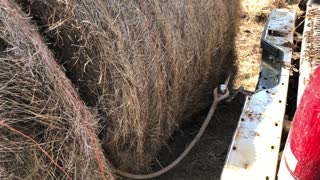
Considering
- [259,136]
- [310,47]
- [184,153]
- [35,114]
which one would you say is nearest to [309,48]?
[310,47]

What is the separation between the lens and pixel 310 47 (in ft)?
9.67

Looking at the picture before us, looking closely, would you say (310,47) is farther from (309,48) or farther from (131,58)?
(131,58)

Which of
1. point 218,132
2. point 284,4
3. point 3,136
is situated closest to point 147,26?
point 3,136

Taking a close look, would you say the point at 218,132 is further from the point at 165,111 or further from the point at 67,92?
the point at 67,92

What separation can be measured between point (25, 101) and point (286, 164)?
46.3 inches

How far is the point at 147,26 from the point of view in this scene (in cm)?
267

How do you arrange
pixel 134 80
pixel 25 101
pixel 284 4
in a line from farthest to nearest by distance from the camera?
pixel 284 4 → pixel 134 80 → pixel 25 101

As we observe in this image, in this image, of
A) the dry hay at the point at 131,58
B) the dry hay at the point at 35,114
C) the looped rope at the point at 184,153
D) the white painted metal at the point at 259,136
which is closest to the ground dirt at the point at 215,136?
the looped rope at the point at 184,153

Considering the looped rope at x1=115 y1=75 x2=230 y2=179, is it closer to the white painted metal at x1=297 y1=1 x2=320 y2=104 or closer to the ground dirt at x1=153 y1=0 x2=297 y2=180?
the ground dirt at x1=153 y1=0 x2=297 y2=180

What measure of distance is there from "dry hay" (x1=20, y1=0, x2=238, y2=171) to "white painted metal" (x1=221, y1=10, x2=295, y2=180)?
1.82 feet

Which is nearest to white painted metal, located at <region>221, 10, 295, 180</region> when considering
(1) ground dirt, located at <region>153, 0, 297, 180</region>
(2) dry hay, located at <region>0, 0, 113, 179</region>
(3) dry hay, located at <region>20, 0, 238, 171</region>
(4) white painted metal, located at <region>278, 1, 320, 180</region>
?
(4) white painted metal, located at <region>278, 1, 320, 180</region>

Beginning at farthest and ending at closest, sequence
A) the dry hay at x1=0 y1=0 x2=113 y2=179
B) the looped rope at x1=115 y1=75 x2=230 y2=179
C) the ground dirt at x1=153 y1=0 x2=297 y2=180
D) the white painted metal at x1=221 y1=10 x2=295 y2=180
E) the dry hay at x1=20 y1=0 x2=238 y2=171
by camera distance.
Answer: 1. the ground dirt at x1=153 y1=0 x2=297 y2=180
2. the looped rope at x1=115 y1=75 x2=230 y2=179
3. the dry hay at x1=20 y1=0 x2=238 y2=171
4. the white painted metal at x1=221 y1=10 x2=295 y2=180
5. the dry hay at x1=0 y1=0 x2=113 y2=179

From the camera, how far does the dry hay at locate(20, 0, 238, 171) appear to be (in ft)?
7.84

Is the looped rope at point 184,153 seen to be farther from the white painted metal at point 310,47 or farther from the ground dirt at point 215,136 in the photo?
the white painted metal at point 310,47
